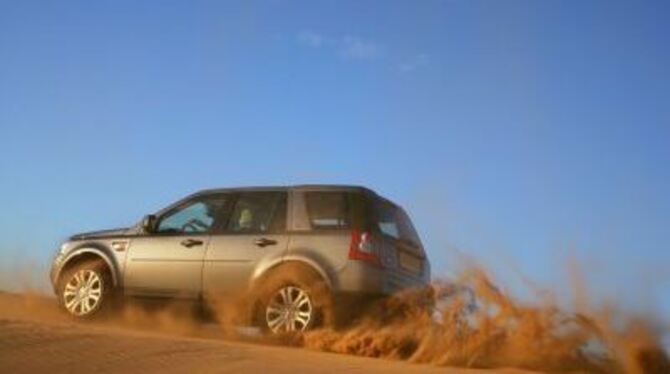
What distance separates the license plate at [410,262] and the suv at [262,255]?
0.04 feet

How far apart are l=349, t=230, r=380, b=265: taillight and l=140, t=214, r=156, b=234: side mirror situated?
2530mm

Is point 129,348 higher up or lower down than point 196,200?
lower down

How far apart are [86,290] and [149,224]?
3.49 feet

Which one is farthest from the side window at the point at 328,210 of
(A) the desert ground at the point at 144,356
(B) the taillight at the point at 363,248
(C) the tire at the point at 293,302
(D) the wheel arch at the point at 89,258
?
(D) the wheel arch at the point at 89,258

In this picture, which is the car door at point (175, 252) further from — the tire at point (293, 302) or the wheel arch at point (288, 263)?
the tire at point (293, 302)

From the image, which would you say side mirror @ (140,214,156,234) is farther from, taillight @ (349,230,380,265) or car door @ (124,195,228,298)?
taillight @ (349,230,380,265)

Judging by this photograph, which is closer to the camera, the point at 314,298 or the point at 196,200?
the point at 314,298

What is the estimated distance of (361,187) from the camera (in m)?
9.89

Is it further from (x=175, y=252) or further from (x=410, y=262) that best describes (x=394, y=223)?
(x=175, y=252)

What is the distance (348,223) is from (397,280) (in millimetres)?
765

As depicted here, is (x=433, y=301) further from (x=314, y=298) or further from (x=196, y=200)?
(x=196, y=200)

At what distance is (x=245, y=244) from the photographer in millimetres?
10016

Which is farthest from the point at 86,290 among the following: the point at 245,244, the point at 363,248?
the point at 363,248

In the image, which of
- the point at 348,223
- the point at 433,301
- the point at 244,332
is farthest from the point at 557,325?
the point at 244,332
